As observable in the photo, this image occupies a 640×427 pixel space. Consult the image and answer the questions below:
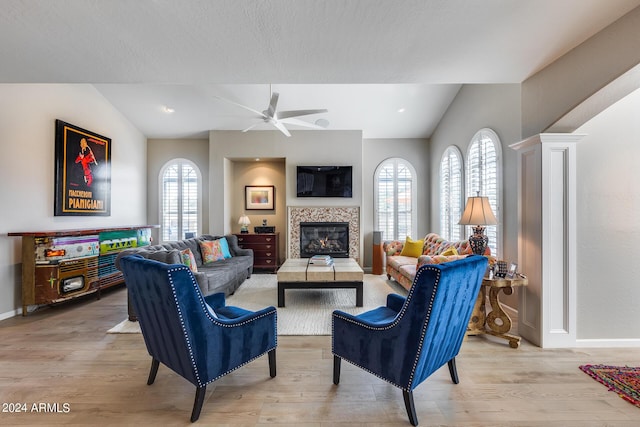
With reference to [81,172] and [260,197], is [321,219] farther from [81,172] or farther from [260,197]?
[81,172]

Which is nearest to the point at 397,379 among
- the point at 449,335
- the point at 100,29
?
the point at 449,335

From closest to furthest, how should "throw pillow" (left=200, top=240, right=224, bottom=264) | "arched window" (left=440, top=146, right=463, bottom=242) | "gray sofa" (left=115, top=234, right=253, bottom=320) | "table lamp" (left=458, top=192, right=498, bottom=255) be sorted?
"table lamp" (left=458, top=192, right=498, bottom=255) < "gray sofa" (left=115, top=234, right=253, bottom=320) < "throw pillow" (left=200, top=240, right=224, bottom=264) < "arched window" (left=440, top=146, right=463, bottom=242)

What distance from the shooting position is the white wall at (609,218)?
2547 mm

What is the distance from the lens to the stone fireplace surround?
5859mm

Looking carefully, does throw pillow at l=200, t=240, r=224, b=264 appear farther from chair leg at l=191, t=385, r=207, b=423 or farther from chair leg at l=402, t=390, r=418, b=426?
chair leg at l=402, t=390, r=418, b=426

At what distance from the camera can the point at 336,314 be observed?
199 cm

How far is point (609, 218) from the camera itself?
256 centimetres

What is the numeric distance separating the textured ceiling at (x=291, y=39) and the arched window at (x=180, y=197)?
373 centimetres

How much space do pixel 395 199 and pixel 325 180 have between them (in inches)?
68.5

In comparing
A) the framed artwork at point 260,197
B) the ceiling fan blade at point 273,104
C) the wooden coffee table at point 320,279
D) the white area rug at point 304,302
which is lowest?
the white area rug at point 304,302

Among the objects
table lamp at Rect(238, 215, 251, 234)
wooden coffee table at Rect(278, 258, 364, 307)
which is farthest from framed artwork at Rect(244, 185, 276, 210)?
wooden coffee table at Rect(278, 258, 364, 307)

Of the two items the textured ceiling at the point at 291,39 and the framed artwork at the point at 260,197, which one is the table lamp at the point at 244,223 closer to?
the framed artwork at the point at 260,197

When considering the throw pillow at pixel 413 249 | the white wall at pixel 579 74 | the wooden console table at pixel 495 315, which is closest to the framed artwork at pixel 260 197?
the throw pillow at pixel 413 249

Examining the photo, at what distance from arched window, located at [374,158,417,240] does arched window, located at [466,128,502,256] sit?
1736 mm
